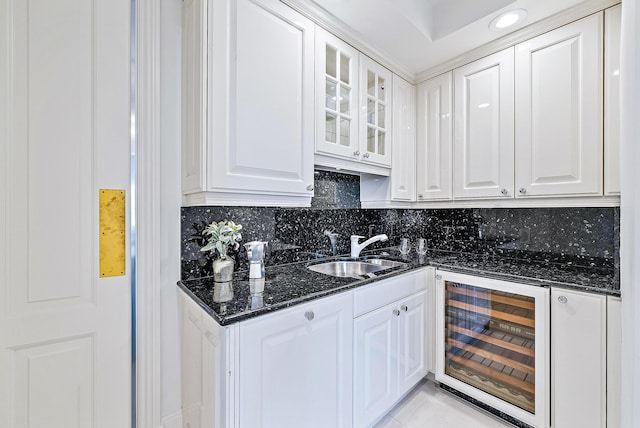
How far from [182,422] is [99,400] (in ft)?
1.37

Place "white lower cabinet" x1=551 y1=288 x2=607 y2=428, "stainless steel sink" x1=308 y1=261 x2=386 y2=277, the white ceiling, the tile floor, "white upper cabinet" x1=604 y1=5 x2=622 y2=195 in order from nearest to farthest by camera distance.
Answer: "white lower cabinet" x1=551 y1=288 x2=607 y2=428
"white upper cabinet" x1=604 y1=5 x2=622 y2=195
the white ceiling
the tile floor
"stainless steel sink" x1=308 y1=261 x2=386 y2=277

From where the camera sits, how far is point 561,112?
5.32 ft

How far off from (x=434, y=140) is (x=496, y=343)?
146 cm

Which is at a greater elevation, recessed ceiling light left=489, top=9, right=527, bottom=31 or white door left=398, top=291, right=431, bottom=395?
recessed ceiling light left=489, top=9, right=527, bottom=31

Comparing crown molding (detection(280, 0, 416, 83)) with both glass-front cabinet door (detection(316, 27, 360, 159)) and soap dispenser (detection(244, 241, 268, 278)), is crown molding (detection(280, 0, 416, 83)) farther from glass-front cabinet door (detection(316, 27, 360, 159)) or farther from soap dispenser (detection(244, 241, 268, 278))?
soap dispenser (detection(244, 241, 268, 278))

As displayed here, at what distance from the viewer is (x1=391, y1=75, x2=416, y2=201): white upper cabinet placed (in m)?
2.14

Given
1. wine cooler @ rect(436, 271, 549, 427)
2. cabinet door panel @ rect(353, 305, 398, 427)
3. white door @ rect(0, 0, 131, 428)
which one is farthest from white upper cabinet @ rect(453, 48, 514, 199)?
white door @ rect(0, 0, 131, 428)

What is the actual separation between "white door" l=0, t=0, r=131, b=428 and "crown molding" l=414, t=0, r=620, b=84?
6.59ft

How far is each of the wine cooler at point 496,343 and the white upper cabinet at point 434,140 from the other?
2.26ft

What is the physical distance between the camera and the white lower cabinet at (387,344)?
1.45 metres

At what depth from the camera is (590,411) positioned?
1.35 metres

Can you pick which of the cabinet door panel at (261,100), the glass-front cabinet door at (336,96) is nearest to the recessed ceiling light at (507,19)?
the glass-front cabinet door at (336,96)

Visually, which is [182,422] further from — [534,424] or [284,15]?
[284,15]

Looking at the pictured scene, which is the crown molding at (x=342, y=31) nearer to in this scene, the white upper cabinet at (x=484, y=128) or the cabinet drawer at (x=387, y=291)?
the white upper cabinet at (x=484, y=128)
